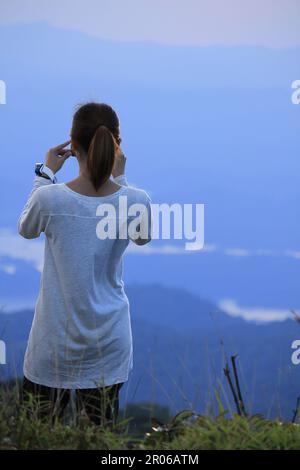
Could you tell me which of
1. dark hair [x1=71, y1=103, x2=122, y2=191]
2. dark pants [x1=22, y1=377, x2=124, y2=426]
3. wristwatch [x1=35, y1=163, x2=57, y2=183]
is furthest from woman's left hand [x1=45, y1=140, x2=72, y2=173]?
dark pants [x1=22, y1=377, x2=124, y2=426]

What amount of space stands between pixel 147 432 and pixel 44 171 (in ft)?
2.92

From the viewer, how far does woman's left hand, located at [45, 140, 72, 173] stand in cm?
343

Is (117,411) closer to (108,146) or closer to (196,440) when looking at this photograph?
(196,440)

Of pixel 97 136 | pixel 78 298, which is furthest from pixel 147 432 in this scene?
pixel 97 136

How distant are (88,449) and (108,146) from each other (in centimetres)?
91

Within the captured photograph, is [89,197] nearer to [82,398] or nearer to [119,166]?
[119,166]

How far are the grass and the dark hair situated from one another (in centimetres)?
69

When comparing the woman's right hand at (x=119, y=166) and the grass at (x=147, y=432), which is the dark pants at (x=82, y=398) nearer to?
the grass at (x=147, y=432)

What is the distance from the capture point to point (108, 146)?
3.22 meters

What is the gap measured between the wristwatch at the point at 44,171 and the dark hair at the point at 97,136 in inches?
5.5

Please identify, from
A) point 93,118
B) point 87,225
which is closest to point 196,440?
point 87,225

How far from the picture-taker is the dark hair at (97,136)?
322 centimetres

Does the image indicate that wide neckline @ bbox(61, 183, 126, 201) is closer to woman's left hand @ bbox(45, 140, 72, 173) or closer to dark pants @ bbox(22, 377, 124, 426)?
woman's left hand @ bbox(45, 140, 72, 173)

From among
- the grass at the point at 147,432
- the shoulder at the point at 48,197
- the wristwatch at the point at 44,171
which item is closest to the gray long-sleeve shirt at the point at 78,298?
the shoulder at the point at 48,197
